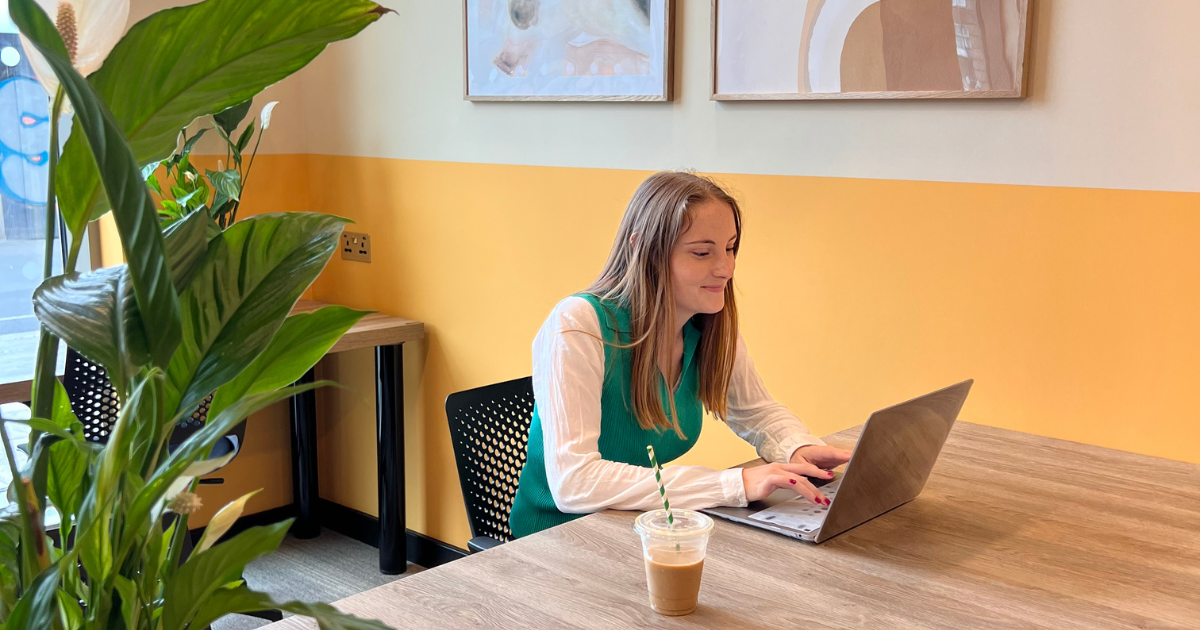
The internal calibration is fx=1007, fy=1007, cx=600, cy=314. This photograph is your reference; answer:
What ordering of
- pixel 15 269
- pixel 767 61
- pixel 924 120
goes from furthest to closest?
pixel 15 269
pixel 767 61
pixel 924 120

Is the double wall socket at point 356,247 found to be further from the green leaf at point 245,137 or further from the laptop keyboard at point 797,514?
the laptop keyboard at point 797,514

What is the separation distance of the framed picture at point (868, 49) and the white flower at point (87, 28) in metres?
1.72

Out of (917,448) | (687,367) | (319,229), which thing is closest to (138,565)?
(319,229)

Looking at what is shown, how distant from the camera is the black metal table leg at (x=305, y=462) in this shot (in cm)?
351

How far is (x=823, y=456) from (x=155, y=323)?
4.25 feet

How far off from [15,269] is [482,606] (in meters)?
2.53

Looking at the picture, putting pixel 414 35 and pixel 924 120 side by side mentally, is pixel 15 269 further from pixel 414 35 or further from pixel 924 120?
pixel 924 120

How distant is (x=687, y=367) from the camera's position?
1.87 m

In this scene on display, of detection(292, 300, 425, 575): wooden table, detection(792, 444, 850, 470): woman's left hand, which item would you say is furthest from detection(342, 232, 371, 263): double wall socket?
detection(792, 444, 850, 470): woman's left hand

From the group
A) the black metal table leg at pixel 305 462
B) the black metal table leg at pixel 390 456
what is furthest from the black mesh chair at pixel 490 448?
the black metal table leg at pixel 305 462

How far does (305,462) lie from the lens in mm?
3551

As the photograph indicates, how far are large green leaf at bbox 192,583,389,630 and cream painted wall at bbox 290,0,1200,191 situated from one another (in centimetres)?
175

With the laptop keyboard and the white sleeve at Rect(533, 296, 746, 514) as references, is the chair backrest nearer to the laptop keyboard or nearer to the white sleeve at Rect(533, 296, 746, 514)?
the white sleeve at Rect(533, 296, 746, 514)

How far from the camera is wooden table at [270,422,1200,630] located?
43.2 inches
